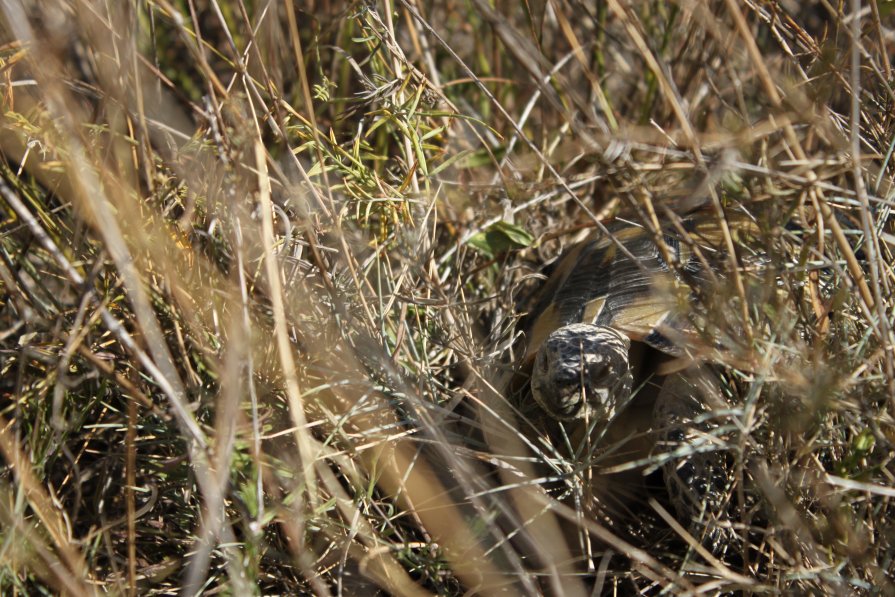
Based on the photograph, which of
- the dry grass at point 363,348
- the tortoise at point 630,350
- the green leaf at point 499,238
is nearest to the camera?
the dry grass at point 363,348

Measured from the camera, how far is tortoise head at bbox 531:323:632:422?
74.7 inches

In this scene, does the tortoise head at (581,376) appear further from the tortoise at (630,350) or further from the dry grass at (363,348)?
the dry grass at (363,348)

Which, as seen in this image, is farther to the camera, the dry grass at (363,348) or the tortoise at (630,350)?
the tortoise at (630,350)

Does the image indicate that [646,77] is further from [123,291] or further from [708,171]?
[123,291]

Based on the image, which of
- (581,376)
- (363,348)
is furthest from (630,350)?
(363,348)

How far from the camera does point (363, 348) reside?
1.86 m

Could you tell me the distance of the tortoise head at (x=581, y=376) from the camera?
1897 mm

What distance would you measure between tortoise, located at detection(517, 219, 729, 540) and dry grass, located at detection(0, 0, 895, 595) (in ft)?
0.23

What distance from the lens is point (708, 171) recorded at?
53.9 inches

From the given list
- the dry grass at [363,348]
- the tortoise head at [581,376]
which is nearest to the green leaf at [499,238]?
the dry grass at [363,348]

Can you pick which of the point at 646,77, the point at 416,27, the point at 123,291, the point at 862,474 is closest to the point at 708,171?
the point at 862,474

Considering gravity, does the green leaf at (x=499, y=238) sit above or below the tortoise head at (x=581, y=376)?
above

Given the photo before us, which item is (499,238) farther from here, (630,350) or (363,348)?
(363,348)

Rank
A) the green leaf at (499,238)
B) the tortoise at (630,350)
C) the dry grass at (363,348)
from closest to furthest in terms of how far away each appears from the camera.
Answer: the dry grass at (363,348)
the tortoise at (630,350)
the green leaf at (499,238)
